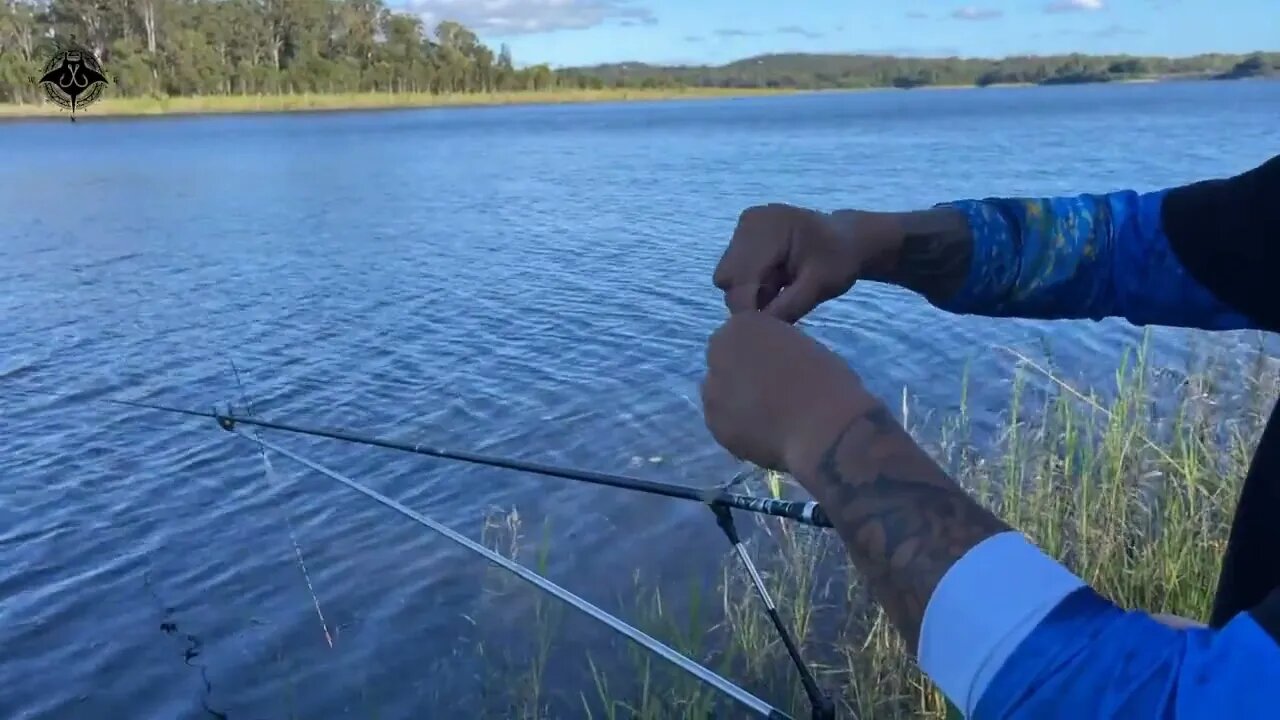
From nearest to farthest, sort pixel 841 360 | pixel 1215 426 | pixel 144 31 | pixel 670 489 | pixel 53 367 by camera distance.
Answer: pixel 841 360 → pixel 670 489 → pixel 1215 426 → pixel 53 367 → pixel 144 31

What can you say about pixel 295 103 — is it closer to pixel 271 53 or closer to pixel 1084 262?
pixel 271 53

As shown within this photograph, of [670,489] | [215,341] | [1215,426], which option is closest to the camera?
[670,489]

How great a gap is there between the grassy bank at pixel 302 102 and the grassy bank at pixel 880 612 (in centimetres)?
6475

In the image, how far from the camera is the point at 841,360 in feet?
3.82

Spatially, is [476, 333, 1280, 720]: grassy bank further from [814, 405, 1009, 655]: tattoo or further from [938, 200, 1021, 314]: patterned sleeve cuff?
[814, 405, 1009, 655]: tattoo

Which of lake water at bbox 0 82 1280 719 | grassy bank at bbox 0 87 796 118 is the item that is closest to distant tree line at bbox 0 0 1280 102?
grassy bank at bbox 0 87 796 118

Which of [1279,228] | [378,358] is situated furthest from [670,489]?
[378,358]

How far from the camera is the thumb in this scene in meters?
1.63

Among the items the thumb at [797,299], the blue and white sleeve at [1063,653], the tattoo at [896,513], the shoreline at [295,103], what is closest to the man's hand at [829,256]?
the thumb at [797,299]

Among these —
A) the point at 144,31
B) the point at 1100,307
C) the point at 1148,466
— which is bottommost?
the point at 1148,466

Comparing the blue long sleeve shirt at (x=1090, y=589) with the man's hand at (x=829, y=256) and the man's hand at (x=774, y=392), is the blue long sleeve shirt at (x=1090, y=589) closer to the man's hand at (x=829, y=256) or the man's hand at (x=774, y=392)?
the man's hand at (x=829, y=256)

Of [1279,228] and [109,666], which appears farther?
[109,666]

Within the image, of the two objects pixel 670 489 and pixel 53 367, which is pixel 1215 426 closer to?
pixel 670 489

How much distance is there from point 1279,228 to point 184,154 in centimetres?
3716
